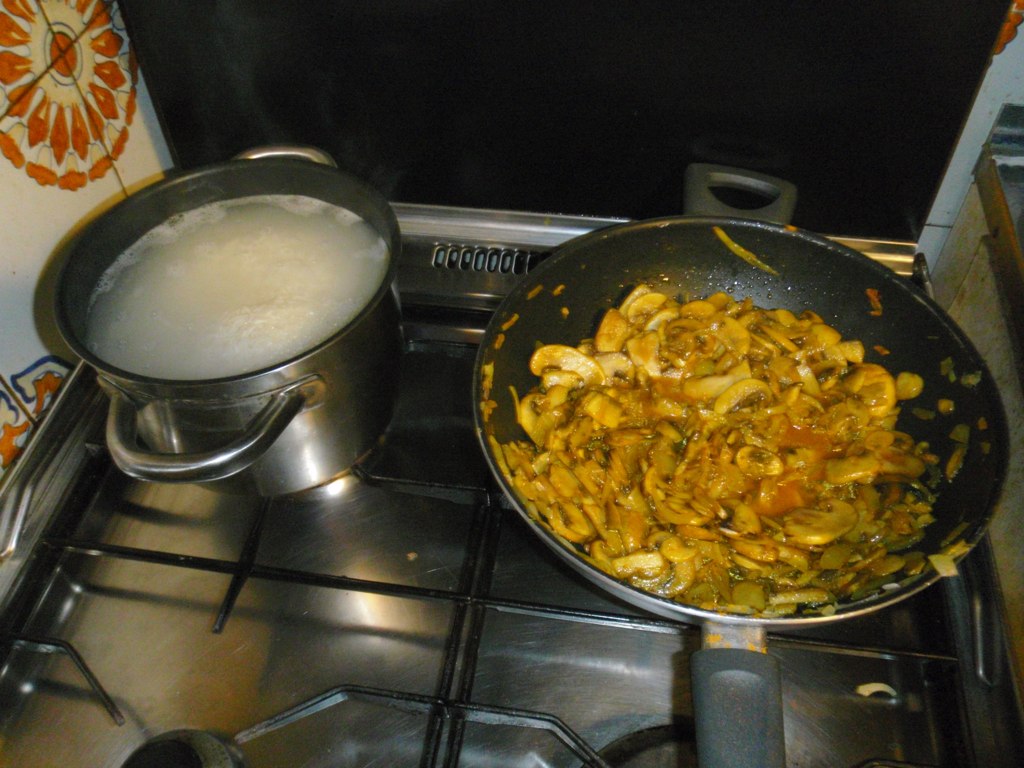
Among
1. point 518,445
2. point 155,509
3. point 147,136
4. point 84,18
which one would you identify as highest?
point 84,18

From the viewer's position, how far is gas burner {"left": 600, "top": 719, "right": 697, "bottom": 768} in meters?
0.75

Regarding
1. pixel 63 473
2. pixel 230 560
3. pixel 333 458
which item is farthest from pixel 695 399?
pixel 63 473

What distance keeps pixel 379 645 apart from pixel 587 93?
0.72 metres

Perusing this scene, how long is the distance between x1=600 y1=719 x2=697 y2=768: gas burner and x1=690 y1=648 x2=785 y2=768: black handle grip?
0.39 ft

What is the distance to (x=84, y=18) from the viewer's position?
1.00 meters

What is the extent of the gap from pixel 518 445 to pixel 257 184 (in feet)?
1.57

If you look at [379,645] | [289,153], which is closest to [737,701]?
[379,645]

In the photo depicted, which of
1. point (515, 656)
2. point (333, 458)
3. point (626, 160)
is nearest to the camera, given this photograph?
point (515, 656)

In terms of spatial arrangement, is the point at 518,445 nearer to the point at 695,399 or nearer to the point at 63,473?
the point at 695,399

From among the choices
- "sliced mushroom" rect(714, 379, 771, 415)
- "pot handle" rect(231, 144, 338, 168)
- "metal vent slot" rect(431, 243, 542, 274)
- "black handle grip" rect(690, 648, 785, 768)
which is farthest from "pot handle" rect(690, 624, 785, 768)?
"pot handle" rect(231, 144, 338, 168)

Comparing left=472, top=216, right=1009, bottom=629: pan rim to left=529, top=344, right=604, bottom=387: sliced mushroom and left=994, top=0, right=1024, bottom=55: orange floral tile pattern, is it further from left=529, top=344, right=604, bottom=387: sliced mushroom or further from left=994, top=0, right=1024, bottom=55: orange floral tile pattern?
left=994, top=0, right=1024, bottom=55: orange floral tile pattern

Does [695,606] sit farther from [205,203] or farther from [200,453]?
[205,203]

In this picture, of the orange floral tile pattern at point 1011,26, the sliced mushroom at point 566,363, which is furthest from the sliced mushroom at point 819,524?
the orange floral tile pattern at point 1011,26

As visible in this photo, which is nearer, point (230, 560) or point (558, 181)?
point (230, 560)
